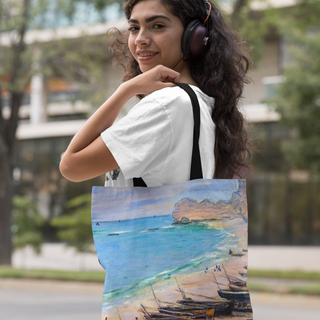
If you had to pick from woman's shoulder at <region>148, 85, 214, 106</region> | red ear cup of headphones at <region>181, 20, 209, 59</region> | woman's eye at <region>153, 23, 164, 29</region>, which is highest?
woman's eye at <region>153, 23, 164, 29</region>

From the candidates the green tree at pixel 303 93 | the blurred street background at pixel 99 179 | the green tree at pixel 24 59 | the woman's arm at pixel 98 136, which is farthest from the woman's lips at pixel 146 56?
the green tree at pixel 24 59

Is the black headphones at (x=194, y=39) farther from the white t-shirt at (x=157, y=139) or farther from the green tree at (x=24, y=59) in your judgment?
the green tree at (x=24, y=59)

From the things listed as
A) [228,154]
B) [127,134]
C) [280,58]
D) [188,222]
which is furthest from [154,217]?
[280,58]

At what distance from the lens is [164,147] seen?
4.03 ft

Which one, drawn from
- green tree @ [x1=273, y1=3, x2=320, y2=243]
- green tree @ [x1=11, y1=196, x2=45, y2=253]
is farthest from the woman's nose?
green tree @ [x1=11, y1=196, x2=45, y2=253]

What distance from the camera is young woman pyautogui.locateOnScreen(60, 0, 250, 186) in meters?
1.23

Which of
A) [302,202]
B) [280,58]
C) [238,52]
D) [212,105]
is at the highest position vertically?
[280,58]

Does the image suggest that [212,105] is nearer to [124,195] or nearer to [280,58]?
[124,195]

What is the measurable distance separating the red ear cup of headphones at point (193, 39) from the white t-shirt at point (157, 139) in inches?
8.2

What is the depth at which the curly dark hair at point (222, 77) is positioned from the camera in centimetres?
142

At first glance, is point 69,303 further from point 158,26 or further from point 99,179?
point 99,179

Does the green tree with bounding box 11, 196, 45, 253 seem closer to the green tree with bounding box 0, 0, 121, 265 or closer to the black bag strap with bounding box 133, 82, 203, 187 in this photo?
the green tree with bounding box 0, 0, 121, 265

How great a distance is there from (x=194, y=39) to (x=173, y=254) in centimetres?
62

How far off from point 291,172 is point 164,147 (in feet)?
62.4
